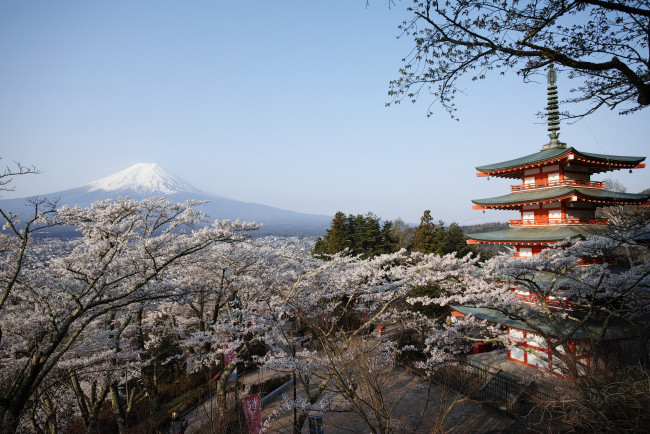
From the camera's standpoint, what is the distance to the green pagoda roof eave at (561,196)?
10.9 m

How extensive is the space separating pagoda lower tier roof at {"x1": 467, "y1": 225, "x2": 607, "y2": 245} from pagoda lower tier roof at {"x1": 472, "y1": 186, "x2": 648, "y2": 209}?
3.50 ft

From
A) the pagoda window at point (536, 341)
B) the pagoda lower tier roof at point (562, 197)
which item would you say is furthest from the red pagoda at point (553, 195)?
the pagoda window at point (536, 341)

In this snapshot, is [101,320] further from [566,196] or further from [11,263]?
[566,196]

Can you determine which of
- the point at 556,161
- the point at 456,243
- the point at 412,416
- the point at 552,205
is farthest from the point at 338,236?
the point at 412,416

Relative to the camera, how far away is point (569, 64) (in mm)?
3336

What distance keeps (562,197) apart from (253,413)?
488 inches

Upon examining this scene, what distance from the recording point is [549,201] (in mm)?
12031

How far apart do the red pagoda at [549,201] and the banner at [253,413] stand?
8.99 m

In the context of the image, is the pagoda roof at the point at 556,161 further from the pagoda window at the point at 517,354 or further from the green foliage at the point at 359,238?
the green foliage at the point at 359,238

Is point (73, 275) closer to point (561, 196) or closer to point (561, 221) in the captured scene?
point (561, 196)

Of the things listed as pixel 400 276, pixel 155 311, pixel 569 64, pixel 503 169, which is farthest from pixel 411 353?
pixel 569 64

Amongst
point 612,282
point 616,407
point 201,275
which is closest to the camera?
point 616,407

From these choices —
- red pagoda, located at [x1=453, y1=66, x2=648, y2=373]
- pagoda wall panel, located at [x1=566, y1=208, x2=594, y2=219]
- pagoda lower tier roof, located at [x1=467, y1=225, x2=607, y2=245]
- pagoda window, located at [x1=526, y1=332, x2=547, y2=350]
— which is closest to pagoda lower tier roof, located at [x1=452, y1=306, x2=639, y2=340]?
red pagoda, located at [x1=453, y1=66, x2=648, y2=373]

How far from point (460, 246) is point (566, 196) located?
14.3 m
